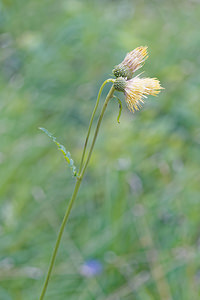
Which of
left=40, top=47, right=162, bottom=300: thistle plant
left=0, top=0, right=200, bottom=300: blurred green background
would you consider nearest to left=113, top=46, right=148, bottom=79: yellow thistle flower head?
left=40, top=47, right=162, bottom=300: thistle plant

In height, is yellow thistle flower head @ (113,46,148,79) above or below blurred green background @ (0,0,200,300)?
below

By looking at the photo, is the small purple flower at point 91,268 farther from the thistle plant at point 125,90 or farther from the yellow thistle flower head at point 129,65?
the yellow thistle flower head at point 129,65

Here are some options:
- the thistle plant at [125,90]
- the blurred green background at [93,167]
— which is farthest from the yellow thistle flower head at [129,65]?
the blurred green background at [93,167]

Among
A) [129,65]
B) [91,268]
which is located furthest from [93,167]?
[129,65]

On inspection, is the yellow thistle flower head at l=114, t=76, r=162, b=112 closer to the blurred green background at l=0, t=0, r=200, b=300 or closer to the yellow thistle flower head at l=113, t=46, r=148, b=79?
the yellow thistle flower head at l=113, t=46, r=148, b=79

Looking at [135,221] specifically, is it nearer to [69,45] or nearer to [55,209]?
[55,209]

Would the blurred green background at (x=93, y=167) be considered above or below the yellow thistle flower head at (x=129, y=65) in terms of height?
above

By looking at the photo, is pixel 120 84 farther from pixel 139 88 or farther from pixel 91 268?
pixel 91 268
